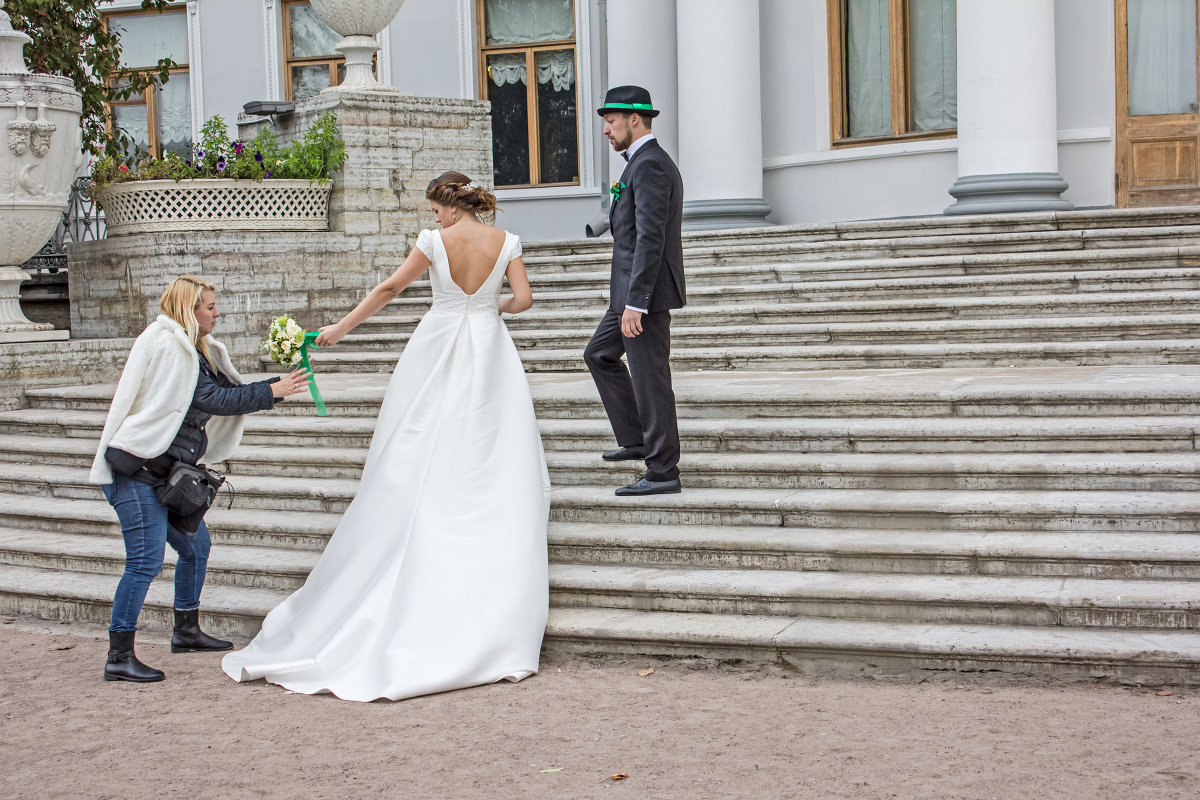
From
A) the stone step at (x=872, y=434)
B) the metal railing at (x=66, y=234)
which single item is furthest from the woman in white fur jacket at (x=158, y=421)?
the metal railing at (x=66, y=234)

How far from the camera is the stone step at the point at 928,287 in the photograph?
9352mm

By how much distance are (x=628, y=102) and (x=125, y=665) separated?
3455mm

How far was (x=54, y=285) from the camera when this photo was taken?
41.3 ft

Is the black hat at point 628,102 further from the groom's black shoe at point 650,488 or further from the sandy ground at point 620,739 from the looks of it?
the sandy ground at point 620,739

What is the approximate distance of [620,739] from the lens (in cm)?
466

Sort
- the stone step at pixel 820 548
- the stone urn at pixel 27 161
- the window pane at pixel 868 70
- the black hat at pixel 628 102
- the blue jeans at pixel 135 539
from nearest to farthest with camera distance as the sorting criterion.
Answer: the stone step at pixel 820 548 < the blue jeans at pixel 135 539 < the black hat at pixel 628 102 < the stone urn at pixel 27 161 < the window pane at pixel 868 70

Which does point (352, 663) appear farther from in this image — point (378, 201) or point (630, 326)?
point (378, 201)

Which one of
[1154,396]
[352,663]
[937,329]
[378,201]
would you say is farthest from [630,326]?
[378,201]

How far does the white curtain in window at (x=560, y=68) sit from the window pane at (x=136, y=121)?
608 cm

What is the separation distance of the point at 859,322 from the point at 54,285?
7574 mm

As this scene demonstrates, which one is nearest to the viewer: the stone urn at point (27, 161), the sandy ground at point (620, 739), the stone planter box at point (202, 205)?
the sandy ground at point (620, 739)

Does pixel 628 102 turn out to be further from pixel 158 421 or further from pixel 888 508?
pixel 158 421

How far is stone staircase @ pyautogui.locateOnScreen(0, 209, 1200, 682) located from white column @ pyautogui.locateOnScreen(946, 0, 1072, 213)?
950 mm

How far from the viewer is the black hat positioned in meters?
6.50
